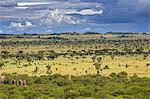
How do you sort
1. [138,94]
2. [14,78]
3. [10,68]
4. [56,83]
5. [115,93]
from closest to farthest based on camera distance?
[138,94], [115,93], [56,83], [14,78], [10,68]

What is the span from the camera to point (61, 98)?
7231 centimetres

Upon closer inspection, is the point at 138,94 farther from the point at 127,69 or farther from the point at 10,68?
the point at 10,68

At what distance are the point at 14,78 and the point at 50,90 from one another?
2392 centimetres

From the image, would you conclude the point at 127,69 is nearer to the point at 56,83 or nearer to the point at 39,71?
the point at 39,71

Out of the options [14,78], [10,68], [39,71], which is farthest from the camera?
[10,68]

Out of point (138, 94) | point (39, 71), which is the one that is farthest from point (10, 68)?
point (138, 94)

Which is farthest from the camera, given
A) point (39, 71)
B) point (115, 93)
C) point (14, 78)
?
point (39, 71)

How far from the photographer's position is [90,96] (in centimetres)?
7494

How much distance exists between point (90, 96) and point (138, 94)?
915 centimetres

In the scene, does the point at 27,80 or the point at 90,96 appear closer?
the point at 90,96

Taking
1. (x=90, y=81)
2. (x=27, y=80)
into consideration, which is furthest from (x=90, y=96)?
(x=27, y=80)

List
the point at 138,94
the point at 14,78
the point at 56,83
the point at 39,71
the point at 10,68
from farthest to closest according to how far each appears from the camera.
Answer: the point at 10,68 → the point at 39,71 → the point at 14,78 → the point at 56,83 → the point at 138,94

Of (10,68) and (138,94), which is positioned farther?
(10,68)

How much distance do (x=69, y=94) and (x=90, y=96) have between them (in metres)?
4.02
